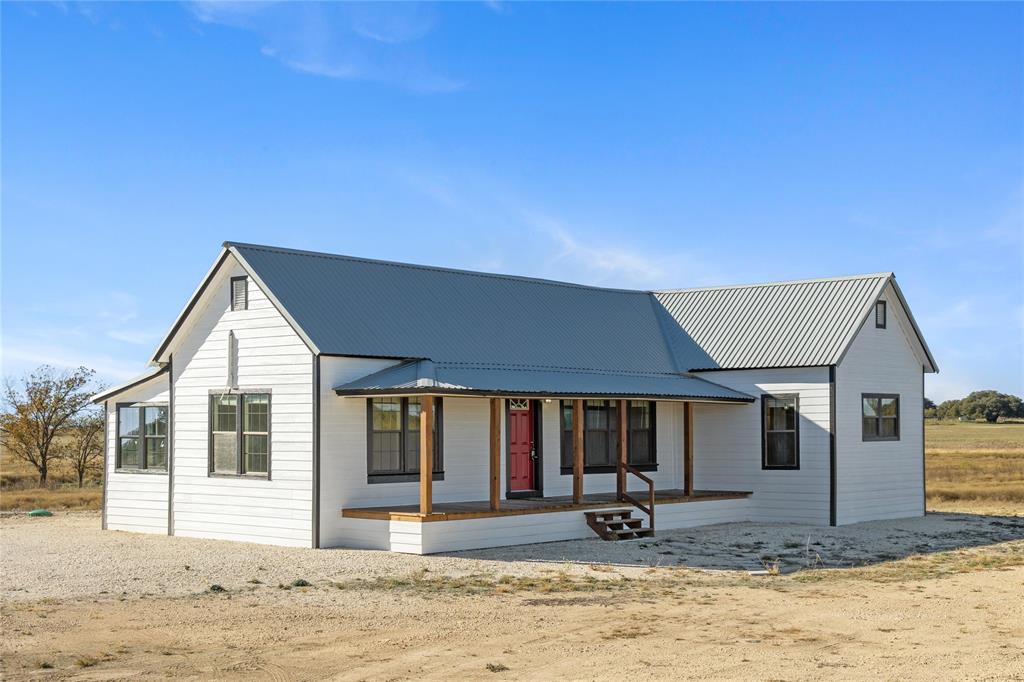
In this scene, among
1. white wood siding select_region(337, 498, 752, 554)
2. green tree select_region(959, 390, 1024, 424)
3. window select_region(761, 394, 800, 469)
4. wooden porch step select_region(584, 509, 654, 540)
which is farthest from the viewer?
green tree select_region(959, 390, 1024, 424)

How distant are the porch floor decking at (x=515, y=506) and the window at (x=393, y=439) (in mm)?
649

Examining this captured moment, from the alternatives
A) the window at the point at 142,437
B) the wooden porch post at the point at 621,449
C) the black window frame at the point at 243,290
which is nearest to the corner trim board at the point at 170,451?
the window at the point at 142,437

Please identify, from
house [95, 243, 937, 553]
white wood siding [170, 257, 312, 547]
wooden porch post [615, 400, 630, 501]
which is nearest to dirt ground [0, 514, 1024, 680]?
white wood siding [170, 257, 312, 547]

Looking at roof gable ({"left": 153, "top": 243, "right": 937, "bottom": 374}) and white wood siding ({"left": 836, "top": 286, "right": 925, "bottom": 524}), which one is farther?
white wood siding ({"left": 836, "top": 286, "right": 925, "bottom": 524})

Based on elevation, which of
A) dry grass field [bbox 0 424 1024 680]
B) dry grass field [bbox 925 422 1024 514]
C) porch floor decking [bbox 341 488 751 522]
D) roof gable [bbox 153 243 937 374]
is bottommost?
dry grass field [bbox 925 422 1024 514]

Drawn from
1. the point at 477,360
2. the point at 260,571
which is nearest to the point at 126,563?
the point at 260,571

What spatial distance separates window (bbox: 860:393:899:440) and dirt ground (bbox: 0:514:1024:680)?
4.98 metres

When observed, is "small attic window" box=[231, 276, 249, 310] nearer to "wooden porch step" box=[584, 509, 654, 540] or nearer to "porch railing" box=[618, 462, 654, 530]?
"wooden porch step" box=[584, 509, 654, 540]

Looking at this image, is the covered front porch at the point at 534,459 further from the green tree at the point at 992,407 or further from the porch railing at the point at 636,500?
the green tree at the point at 992,407

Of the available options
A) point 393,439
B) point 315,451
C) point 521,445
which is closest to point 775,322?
point 521,445

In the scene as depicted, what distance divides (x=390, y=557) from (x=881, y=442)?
1313cm

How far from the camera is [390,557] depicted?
62.7 ft

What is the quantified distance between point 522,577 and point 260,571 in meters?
3.98

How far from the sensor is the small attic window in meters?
22.4
